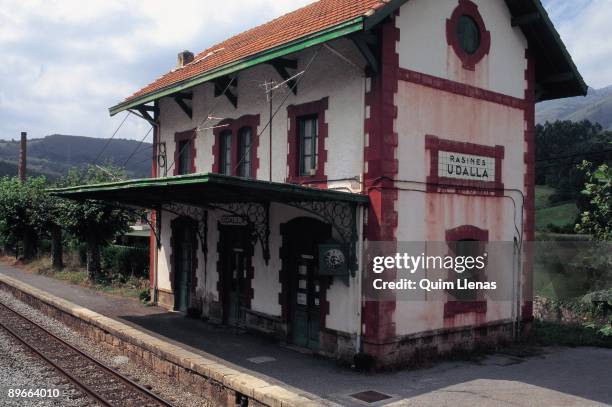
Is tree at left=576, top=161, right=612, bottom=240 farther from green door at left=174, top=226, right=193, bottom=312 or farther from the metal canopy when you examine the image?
green door at left=174, top=226, right=193, bottom=312

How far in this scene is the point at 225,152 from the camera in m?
15.1

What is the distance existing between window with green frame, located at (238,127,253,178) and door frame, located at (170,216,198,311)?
103 inches

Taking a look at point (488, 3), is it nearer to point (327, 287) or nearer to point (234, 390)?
point (327, 287)

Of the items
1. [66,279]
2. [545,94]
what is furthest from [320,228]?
[66,279]

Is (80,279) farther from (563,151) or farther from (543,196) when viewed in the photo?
(563,151)

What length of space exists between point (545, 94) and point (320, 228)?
24.8ft

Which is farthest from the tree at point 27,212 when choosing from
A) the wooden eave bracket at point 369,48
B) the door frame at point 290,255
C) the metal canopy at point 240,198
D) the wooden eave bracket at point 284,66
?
the wooden eave bracket at point 369,48

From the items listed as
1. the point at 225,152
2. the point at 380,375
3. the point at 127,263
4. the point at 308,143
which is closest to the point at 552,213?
the point at 127,263

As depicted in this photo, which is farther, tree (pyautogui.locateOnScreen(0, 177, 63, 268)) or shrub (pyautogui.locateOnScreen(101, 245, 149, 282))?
tree (pyautogui.locateOnScreen(0, 177, 63, 268))

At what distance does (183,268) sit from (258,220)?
15.1 ft

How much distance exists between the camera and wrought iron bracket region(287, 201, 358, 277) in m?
10.9

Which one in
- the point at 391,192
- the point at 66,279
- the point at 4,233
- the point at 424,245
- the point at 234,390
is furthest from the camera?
the point at 4,233

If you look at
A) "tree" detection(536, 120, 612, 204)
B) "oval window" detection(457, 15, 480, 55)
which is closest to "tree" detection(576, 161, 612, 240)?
"oval window" detection(457, 15, 480, 55)

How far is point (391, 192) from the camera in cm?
1076
